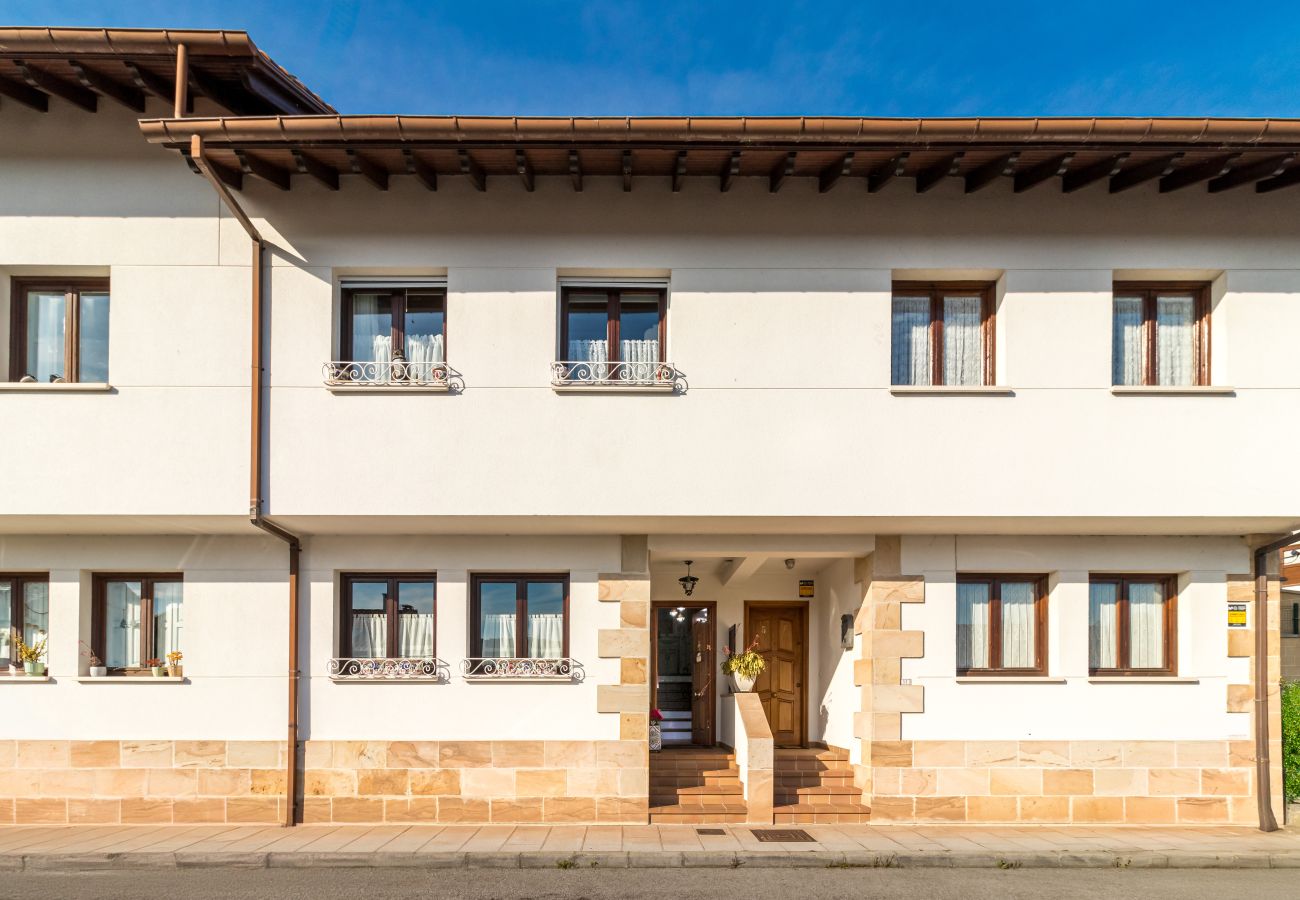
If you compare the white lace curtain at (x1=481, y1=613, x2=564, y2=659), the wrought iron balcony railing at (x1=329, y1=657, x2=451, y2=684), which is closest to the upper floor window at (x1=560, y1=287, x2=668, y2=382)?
the white lace curtain at (x1=481, y1=613, x2=564, y2=659)

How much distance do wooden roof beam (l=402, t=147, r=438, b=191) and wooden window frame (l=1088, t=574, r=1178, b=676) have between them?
7942mm

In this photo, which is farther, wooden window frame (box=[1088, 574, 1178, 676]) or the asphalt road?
wooden window frame (box=[1088, 574, 1178, 676])

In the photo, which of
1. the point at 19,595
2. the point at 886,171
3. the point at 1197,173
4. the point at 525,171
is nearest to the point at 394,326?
the point at 525,171

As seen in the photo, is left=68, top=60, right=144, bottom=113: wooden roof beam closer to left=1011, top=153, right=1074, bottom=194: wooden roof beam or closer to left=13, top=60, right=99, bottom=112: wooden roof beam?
left=13, top=60, right=99, bottom=112: wooden roof beam

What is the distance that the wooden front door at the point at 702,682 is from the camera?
1195 cm

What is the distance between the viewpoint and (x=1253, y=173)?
8.48 m

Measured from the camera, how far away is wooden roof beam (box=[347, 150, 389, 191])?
8250mm

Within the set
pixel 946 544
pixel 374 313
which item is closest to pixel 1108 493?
pixel 946 544

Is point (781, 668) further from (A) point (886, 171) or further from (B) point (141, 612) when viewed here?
(B) point (141, 612)

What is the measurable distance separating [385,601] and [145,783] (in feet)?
9.69

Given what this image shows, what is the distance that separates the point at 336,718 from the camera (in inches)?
362

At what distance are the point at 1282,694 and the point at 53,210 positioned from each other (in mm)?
14164

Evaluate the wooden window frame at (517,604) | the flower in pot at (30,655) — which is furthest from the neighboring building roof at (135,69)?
the flower in pot at (30,655)

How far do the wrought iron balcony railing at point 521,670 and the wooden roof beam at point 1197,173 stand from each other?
25.0 feet
